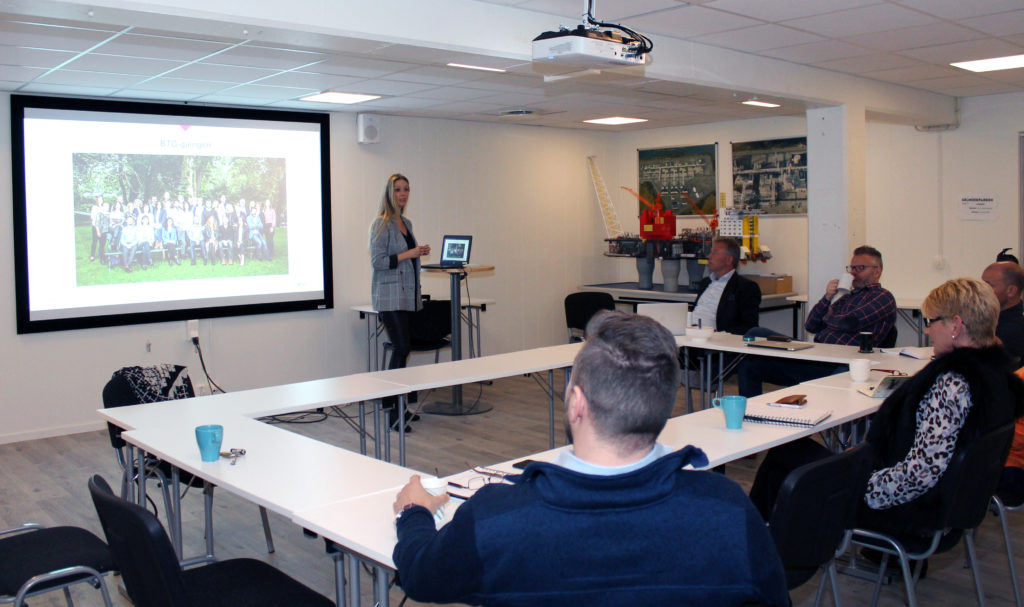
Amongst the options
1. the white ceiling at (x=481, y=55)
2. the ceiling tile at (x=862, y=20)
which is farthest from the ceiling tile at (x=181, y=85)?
the ceiling tile at (x=862, y=20)

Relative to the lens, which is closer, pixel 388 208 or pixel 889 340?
pixel 889 340

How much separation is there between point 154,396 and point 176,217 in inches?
122

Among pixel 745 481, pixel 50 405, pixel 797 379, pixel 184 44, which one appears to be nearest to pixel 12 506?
pixel 50 405

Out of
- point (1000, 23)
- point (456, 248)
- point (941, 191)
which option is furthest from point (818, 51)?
point (941, 191)

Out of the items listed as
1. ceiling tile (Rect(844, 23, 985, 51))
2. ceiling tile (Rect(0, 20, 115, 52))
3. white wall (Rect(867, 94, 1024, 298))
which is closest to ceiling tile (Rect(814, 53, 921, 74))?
ceiling tile (Rect(844, 23, 985, 51))

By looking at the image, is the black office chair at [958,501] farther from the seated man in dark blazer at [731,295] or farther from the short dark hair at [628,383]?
the seated man in dark blazer at [731,295]

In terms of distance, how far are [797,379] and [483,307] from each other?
10.1ft

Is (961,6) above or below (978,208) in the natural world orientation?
above

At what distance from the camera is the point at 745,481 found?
4703mm

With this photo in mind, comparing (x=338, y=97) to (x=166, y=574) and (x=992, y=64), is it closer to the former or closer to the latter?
(x=992, y=64)

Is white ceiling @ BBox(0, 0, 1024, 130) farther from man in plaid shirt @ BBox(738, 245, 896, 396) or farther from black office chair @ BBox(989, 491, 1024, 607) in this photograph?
black office chair @ BBox(989, 491, 1024, 607)

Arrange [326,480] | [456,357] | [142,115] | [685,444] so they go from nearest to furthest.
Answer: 1. [326,480]
2. [685,444]
3. [142,115]
4. [456,357]

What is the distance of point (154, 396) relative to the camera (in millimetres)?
3865

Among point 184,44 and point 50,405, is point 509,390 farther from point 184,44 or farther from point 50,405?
Answer: point 184,44
